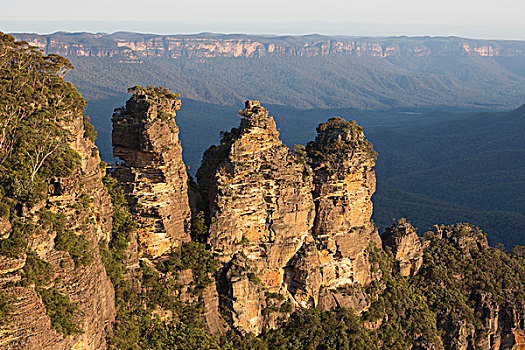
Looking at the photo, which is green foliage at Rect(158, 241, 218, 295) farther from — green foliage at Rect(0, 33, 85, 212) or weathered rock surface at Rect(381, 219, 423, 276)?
weathered rock surface at Rect(381, 219, 423, 276)

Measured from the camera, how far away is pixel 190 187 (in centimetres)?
3494

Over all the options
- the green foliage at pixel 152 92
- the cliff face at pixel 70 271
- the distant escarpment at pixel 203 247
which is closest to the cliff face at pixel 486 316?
the distant escarpment at pixel 203 247

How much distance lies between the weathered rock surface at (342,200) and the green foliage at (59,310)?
63.9 feet

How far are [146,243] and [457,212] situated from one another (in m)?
84.8

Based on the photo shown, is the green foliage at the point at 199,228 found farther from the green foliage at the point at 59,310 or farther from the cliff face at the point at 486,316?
the cliff face at the point at 486,316

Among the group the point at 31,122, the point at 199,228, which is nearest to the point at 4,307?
the point at 31,122

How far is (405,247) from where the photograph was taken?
1752 inches

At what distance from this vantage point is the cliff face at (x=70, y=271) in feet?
62.5

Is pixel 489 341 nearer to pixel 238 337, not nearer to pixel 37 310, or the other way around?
pixel 238 337

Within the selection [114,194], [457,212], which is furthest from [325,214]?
[457,212]

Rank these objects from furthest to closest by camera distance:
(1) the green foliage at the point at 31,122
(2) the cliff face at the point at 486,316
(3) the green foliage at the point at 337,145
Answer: (2) the cliff face at the point at 486,316 → (3) the green foliage at the point at 337,145 → (1) the green foliage at the point at 31,122

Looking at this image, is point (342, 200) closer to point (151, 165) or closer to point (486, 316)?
point (151, 165)

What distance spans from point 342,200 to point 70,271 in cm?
2070

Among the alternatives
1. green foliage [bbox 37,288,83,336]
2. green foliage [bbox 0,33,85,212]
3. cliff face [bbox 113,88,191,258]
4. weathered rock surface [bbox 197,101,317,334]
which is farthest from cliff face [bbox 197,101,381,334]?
green foliage [bbox 37,288,83,336]
